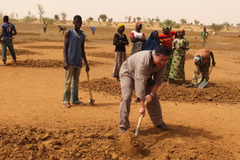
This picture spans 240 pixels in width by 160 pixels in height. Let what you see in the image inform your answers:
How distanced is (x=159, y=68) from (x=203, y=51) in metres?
4.13

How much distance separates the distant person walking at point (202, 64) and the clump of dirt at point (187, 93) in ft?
1.42

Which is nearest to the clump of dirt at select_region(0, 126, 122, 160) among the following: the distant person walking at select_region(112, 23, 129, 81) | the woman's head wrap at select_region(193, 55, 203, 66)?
the distant person walking at select_region(112, 23, 129, 81)

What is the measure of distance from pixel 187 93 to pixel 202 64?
3.86 feet

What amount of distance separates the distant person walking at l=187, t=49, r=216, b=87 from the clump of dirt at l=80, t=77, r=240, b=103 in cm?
43

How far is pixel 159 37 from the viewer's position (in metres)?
8.20

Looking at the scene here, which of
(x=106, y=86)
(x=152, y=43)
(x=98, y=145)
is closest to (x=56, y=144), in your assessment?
(x=98, y=145)

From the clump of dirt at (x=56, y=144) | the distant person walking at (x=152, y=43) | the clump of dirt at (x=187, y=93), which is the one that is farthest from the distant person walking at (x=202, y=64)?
the clump of dirt at (x=56, y=144)

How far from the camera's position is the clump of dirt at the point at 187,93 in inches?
269

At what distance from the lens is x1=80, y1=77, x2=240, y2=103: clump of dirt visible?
6.82 meters

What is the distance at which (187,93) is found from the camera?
712 centimetres

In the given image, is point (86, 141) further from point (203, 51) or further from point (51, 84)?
point (203, 51)

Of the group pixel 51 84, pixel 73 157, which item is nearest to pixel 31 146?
pixel 73 157

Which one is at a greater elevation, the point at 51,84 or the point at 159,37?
the point at 159,37

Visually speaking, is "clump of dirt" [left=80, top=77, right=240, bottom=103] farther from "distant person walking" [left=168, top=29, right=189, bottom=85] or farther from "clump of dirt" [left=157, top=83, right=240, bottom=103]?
"distant person walking" [left=168, top=29, right=189, bottom=85]
